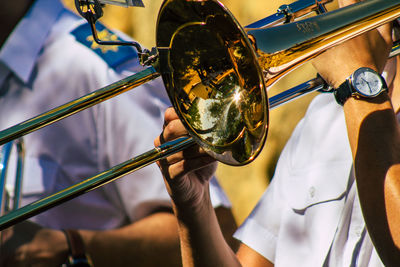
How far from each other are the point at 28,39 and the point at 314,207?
978 mm

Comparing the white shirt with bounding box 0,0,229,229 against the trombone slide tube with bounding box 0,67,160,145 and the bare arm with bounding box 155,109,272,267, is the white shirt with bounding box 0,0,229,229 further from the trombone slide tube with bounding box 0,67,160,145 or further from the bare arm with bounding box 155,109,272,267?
the trombone slide tube with bounding box 0,67,160,145

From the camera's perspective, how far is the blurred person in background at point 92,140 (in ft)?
Result: 5.31

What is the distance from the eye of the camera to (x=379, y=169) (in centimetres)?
114

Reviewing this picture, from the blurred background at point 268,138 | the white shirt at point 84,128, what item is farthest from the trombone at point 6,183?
the blurred background at point 268,138

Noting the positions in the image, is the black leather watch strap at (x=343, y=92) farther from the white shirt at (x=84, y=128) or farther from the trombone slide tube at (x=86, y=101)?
the white shirt at (x=84, y=128)

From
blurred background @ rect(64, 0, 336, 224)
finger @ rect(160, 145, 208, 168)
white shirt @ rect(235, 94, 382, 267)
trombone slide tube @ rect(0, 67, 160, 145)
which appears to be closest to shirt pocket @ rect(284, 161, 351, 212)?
white shirt @ rect(235, 94, 382, 267)

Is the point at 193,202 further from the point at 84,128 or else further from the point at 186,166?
the point at 84,128

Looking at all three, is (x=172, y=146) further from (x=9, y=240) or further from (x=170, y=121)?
(x=9, y=240)

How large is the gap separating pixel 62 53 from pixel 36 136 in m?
0.25

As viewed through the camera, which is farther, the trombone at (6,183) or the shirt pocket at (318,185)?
the trombone at (6,183)

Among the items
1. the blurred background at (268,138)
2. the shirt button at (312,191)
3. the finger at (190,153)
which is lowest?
the blurred background at (268,138)

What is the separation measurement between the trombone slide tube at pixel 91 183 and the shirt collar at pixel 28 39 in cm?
68

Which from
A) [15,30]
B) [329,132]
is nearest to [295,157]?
[329,132]

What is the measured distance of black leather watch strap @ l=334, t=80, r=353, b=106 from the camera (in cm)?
118
